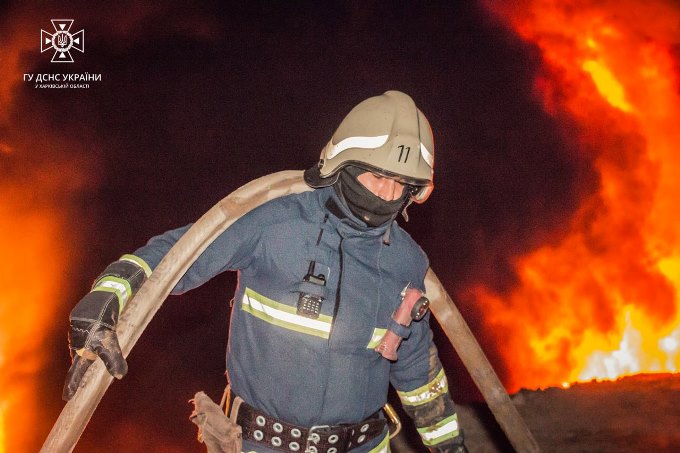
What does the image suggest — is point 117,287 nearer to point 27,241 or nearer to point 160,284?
point 160,284

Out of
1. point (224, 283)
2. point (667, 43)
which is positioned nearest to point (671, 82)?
point (667, 43)

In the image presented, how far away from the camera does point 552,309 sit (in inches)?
501

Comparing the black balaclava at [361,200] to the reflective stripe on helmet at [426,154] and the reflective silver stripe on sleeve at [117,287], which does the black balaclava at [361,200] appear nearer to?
the reflective stripe on helmet at [426,154]

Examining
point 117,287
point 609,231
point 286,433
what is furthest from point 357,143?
point 609,231

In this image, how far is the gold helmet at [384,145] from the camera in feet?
9.36

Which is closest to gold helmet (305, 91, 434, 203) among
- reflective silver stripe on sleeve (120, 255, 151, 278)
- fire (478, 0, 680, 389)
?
reflective silver stripe on sleeve (120, 255, 151, 278)

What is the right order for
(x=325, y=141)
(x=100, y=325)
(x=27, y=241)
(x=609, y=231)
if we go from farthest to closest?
(x=609, y=231)
(x=325, y=141)
(x=27, y=241)
(x=100, y=325)

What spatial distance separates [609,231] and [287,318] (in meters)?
12.0

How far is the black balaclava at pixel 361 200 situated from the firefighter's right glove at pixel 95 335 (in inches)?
47.4

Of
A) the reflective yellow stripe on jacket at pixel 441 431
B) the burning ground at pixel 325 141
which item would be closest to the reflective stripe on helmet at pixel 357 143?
the reflective yellow stripe on jacket at pixel 441 431

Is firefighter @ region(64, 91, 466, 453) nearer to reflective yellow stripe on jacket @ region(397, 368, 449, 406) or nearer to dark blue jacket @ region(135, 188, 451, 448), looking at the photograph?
dark blue jacket @ region(135, 188, 451, 448)

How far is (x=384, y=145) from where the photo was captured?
9.38 feet

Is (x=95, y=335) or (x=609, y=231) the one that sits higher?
(x=609, y=231)

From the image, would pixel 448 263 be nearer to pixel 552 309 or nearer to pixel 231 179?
pixel 552 309
